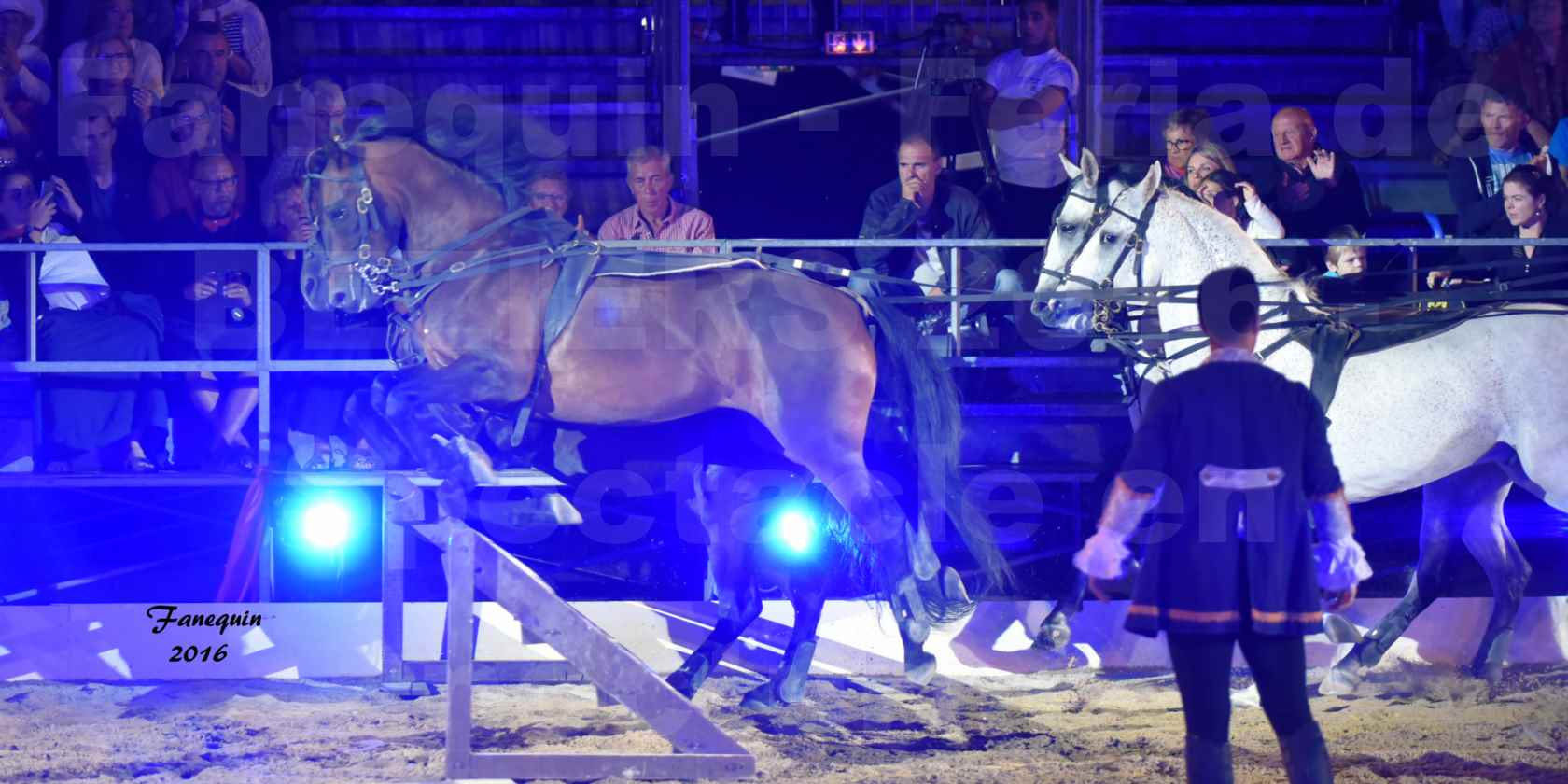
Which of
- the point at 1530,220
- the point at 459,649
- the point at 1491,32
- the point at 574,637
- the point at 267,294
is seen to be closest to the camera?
the point at 459,649

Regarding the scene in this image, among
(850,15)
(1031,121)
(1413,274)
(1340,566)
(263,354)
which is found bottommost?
(1340,566)

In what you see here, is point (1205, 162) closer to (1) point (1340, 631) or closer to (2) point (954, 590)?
(1) point (1340, 631)

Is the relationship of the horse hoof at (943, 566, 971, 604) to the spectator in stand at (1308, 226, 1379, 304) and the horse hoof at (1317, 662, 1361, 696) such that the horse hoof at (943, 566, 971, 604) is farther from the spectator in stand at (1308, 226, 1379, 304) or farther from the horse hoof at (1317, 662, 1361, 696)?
the spectator in stand at (1308, 226, 1379, 304)

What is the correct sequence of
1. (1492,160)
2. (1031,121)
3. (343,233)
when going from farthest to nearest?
(1031,121)
(1492,160)
(343,233)

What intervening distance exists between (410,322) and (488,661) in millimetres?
1532

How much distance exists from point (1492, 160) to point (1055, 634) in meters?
3.24

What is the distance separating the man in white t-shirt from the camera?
25.1ft

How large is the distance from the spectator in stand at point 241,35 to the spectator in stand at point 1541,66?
655 centimetres

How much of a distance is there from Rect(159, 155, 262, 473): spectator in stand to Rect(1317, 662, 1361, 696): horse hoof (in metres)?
4.80

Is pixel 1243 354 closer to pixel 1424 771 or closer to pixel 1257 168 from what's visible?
pixel 1424 771

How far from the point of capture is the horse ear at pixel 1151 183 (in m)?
6.20

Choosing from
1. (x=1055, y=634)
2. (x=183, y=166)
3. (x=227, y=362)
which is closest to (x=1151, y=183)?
(x=1055, y=634)

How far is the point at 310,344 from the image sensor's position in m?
7.14

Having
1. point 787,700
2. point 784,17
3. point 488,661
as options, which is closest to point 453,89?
point 784,17
